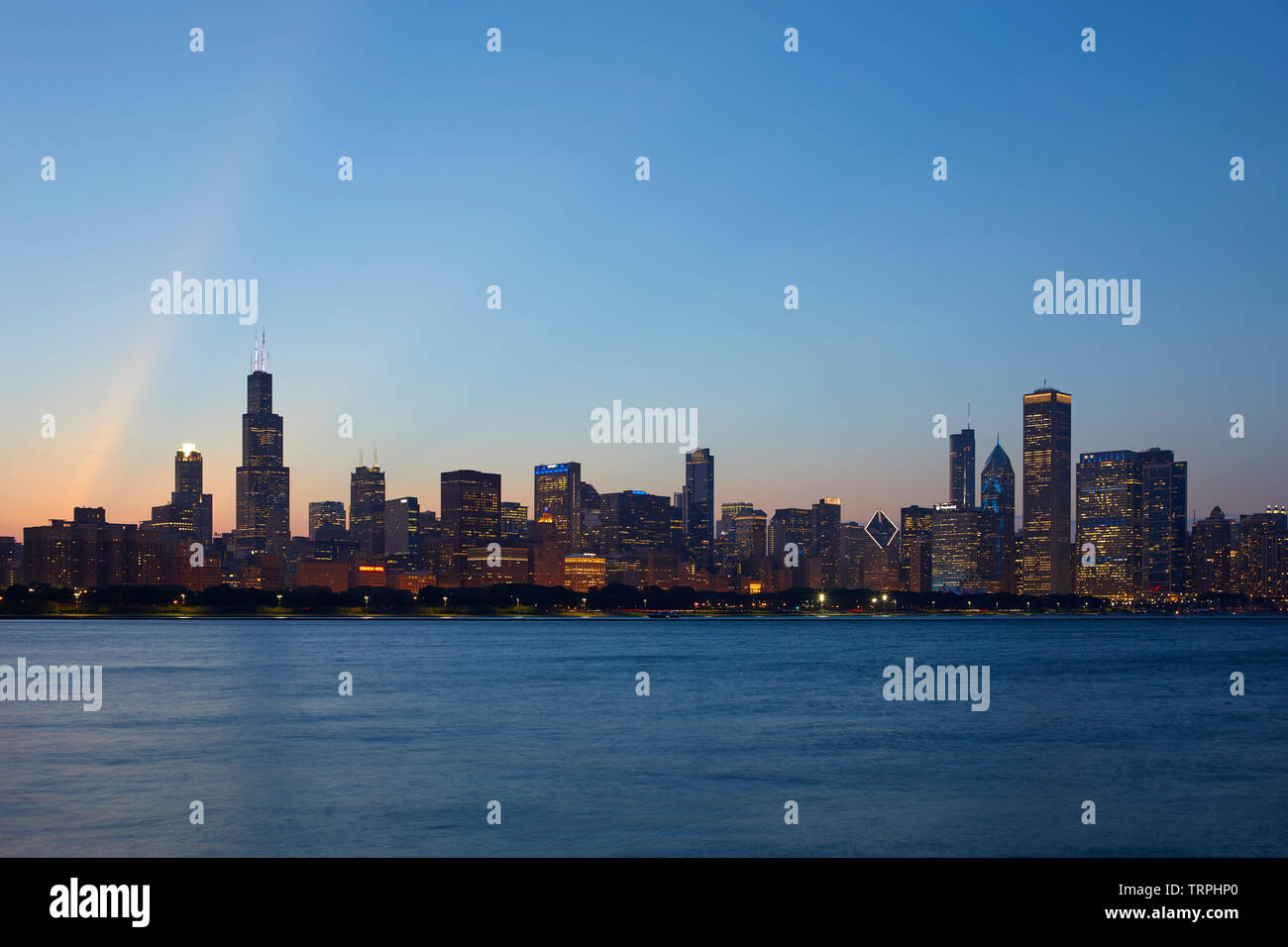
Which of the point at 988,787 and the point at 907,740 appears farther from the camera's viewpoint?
the point at 907,740

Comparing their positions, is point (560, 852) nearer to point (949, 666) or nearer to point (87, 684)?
point (87, 684)

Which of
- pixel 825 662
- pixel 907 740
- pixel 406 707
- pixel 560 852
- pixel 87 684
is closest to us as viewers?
pixel 560 852

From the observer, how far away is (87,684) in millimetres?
68312

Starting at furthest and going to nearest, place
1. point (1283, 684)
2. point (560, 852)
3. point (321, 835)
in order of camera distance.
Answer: point (1283, 684) < point (321, 835) < point (560, 852)

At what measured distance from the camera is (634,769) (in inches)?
1404

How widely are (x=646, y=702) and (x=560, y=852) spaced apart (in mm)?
38303

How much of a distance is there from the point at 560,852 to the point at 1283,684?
254 ft

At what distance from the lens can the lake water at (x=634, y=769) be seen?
2519 centimetres

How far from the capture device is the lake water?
2519 cm
